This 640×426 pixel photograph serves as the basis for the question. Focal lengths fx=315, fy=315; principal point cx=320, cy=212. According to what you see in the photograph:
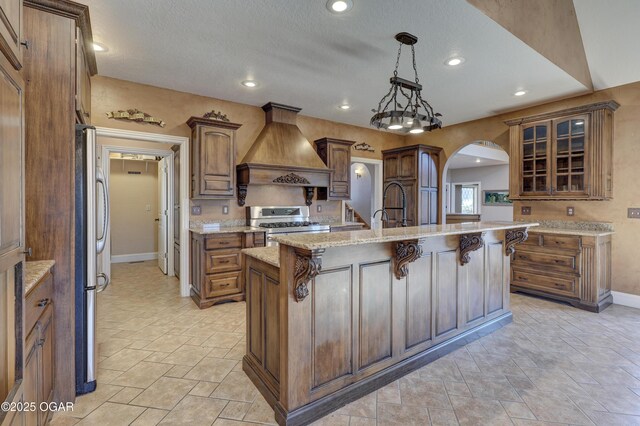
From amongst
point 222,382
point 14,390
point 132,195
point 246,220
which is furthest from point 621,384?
point 132,195

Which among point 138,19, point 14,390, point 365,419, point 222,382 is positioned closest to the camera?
point 14,390

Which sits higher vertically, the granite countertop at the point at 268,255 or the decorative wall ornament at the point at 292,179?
the decorative wall ornament at the point at 292,179

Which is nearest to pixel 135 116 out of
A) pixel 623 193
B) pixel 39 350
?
pixel 39 350

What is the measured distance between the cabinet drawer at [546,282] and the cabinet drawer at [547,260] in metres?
0.12

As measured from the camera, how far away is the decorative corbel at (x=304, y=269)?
172 cm

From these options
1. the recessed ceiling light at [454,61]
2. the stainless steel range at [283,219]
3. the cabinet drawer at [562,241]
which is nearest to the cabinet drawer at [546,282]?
the cabinet drawer at [562,241]

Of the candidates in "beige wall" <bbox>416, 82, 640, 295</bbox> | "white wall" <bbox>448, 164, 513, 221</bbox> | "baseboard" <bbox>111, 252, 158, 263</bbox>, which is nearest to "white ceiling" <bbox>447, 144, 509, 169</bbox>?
"white wall" <bbox>448, 164, 513, 221</bbox>

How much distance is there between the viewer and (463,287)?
112 inches

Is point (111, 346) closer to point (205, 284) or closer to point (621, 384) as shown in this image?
point (205, 284)

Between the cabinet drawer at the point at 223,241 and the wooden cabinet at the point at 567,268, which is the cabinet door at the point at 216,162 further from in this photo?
the wooden cabinet at the point at 567,268

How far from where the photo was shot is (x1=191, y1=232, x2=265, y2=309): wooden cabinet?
388 cm

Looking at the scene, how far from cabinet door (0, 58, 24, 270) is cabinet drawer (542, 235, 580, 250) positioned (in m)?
5.01

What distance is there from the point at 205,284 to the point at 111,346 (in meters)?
1.18

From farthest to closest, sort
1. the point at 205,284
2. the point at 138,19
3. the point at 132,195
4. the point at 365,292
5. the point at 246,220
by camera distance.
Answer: the point at 132,195 → the point at 246,220 → the point at 205,284 → the point at 138,19 → the point at 365,292
